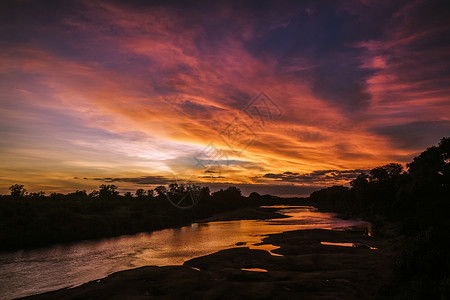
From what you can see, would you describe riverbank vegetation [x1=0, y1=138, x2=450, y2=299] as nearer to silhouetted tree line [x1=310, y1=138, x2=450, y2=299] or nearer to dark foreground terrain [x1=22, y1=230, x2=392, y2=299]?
silhouetted tree line [x1=310, y1=138, x2=450, y2=299]

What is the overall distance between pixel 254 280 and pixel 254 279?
17 centimetres

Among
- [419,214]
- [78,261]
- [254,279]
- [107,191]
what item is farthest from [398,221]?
[107,191]

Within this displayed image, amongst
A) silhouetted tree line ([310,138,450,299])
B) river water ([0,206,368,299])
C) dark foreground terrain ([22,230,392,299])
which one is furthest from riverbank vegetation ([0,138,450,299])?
river water ([0,206,368,299])

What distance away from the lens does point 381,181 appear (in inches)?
3767

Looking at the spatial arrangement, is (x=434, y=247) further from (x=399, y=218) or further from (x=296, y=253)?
(x=399, y=218)

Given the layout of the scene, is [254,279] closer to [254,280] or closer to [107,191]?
[254,280]

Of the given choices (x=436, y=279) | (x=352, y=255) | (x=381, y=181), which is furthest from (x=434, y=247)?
(x=381, y=181)

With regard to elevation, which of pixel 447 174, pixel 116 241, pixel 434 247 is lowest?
pixel 116 241

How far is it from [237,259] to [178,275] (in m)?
8.64

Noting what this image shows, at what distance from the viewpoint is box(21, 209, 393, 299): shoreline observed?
19.2 meters

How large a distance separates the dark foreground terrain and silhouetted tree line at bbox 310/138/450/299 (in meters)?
2.95

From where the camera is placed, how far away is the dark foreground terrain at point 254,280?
62.2 feet

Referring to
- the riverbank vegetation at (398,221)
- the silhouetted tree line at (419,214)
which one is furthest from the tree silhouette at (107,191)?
the silhouetted tree line at (419,214)

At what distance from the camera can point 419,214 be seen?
3953 centimetres
